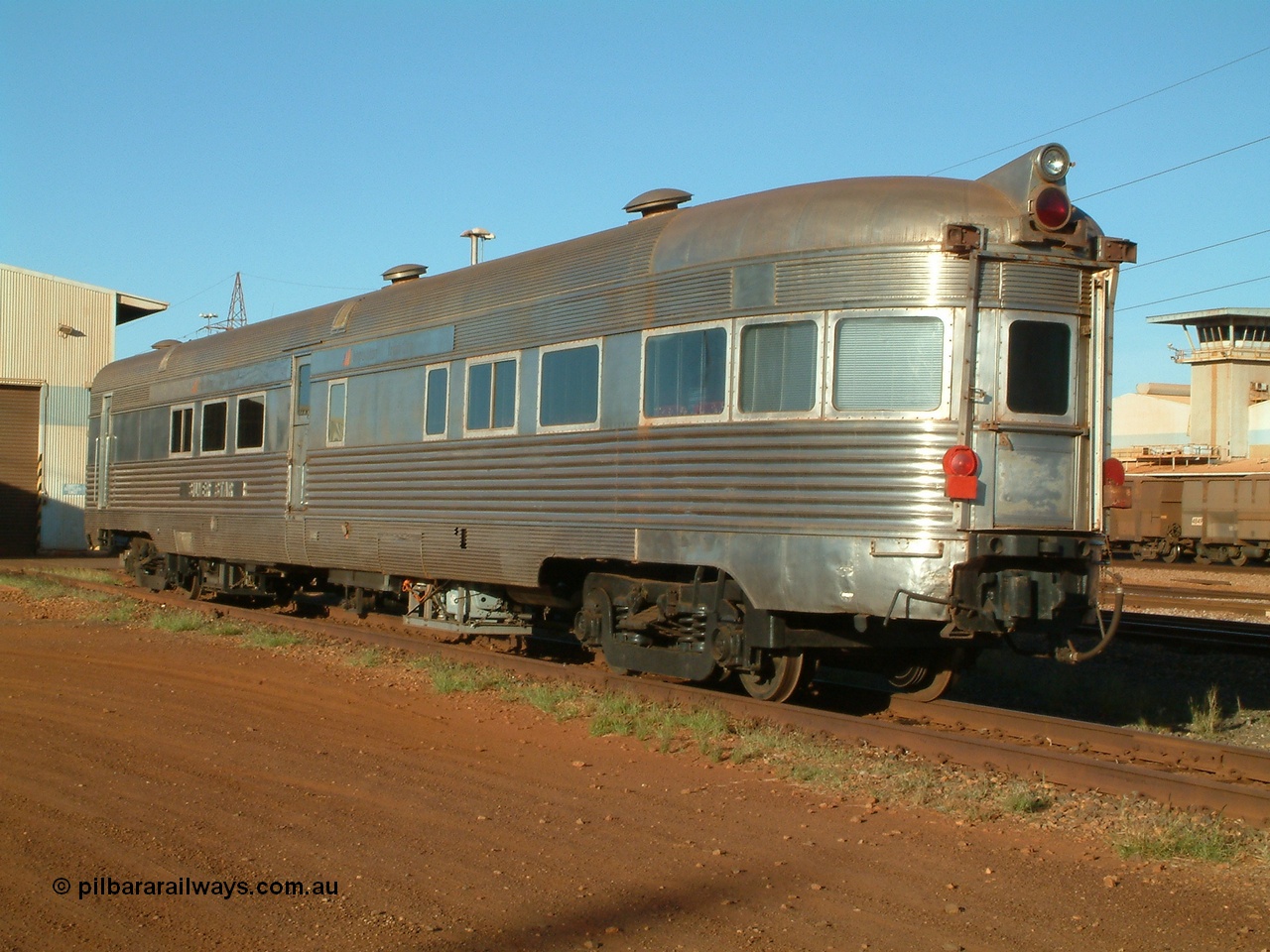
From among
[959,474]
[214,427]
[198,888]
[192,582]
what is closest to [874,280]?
[959,474]

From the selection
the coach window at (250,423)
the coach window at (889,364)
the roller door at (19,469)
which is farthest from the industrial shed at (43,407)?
the coach window at (889,364)

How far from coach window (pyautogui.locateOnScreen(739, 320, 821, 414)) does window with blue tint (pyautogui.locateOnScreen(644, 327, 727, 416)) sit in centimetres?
19

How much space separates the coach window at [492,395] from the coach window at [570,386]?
0.48 metres

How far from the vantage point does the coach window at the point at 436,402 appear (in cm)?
1141

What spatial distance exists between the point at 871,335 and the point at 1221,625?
32.1ft

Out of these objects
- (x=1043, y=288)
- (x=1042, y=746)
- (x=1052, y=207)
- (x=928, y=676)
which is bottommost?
(x=1042, y=746)

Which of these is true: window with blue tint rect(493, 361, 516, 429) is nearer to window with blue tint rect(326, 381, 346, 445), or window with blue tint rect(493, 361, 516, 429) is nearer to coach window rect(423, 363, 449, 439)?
coach window rect(423, 363, 449, 439)

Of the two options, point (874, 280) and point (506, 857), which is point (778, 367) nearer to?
point (874, 280)

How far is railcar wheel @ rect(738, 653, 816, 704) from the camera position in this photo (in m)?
8.77

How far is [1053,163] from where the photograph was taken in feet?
25.4

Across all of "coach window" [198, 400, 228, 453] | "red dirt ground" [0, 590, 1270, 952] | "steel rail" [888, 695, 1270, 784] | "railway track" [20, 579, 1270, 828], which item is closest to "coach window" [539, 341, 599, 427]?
"railway track" [20, 579, 1270, 828]

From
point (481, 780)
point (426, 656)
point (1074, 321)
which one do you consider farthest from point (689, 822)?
point (426, 656)

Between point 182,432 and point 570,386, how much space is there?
8.81 meters

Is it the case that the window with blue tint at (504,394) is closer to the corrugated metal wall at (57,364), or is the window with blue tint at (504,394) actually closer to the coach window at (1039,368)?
the coach window at (1039,368)
